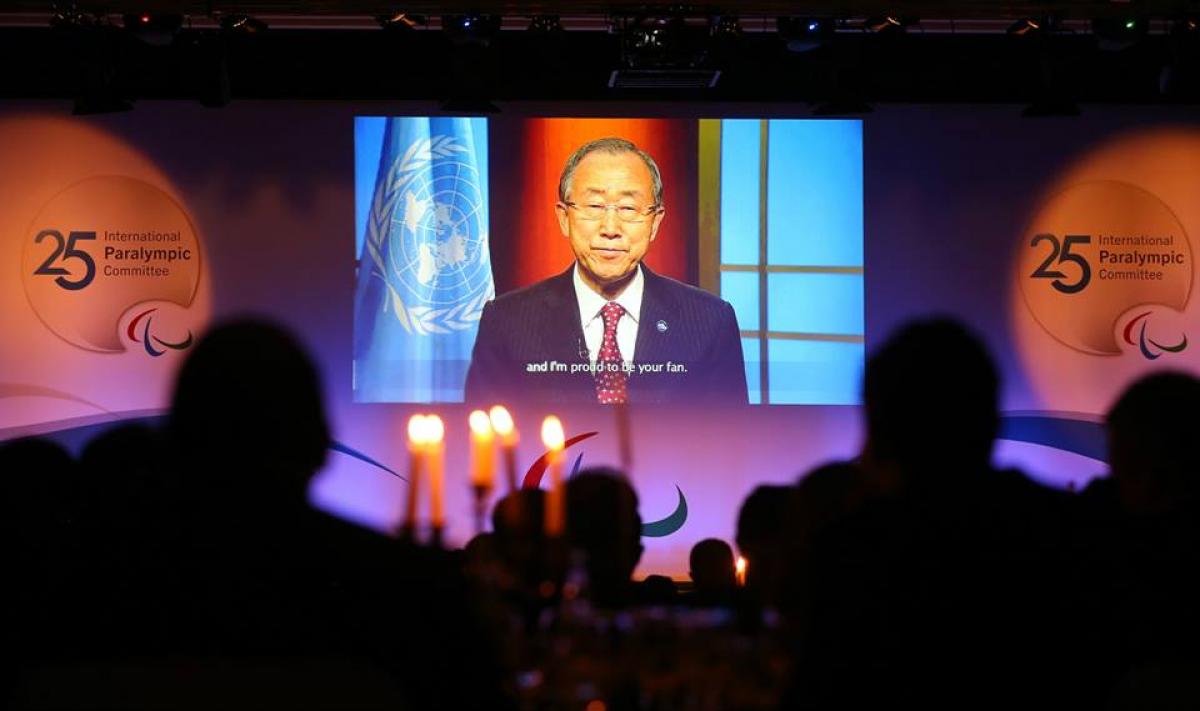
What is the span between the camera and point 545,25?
6.30 meters

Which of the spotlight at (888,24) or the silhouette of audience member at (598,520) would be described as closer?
the silhouette of audience member at (598,520)

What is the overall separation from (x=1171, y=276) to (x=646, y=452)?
322 centimetres

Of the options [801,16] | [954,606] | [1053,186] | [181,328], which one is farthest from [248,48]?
[954,606]

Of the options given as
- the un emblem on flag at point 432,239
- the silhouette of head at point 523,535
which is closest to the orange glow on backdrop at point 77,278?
the un emblem on flag at point 432,239

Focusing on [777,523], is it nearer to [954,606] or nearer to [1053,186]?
[954,606]

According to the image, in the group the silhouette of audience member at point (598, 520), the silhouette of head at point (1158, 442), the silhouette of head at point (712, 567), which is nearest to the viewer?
the silhouette of head at point (1158, 442)

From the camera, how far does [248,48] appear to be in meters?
7.07

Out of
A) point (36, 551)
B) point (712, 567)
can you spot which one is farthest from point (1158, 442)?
point (36, 551)

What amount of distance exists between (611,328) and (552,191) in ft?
2.75

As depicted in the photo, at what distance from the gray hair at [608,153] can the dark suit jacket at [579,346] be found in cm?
45

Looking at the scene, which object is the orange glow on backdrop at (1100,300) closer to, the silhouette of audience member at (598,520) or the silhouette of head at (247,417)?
the silhouette of audience member at (598,520)

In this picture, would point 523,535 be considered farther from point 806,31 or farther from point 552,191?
point 552,191

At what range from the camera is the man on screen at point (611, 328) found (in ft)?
22.4

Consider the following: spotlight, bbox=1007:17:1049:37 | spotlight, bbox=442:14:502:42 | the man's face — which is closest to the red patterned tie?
the man's face
